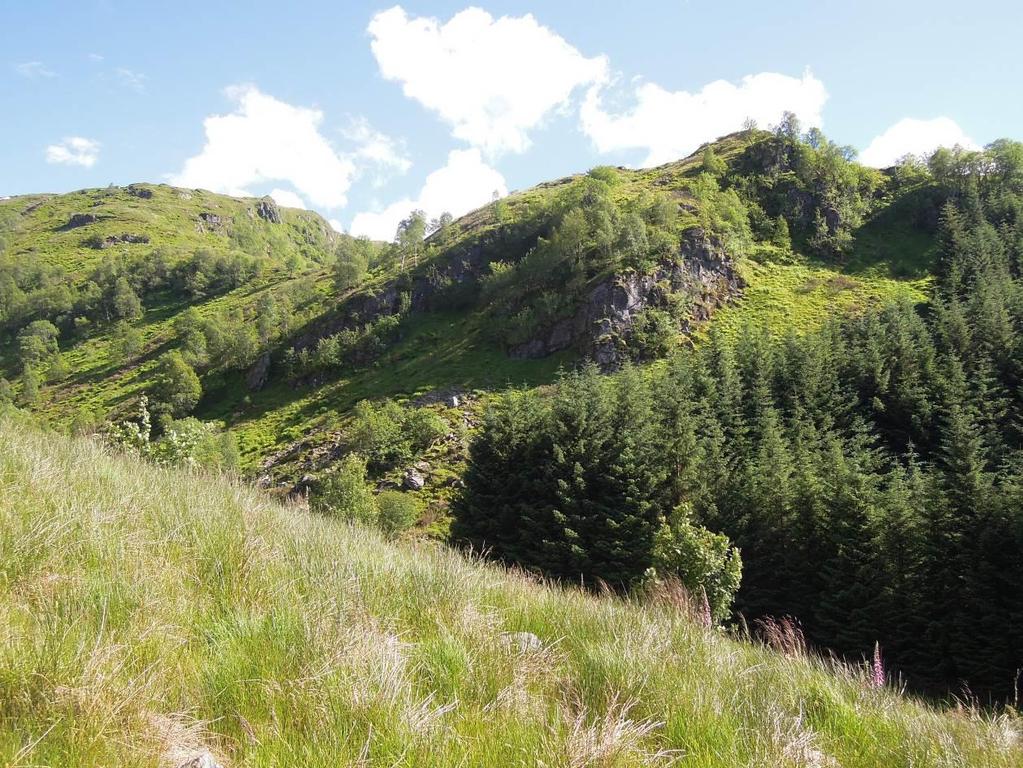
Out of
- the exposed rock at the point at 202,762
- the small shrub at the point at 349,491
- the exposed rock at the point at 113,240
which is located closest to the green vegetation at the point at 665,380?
the small shrub at the point at 349,491

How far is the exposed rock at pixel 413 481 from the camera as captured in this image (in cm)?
5359

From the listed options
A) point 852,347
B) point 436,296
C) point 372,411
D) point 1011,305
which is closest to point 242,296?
point 436,296

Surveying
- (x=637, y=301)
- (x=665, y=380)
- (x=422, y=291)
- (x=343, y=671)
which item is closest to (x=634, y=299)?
(x=637, y=301)

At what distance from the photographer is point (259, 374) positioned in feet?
306

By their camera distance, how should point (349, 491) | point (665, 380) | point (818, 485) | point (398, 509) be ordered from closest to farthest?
point (818, 485)
point (398, 509)
point (349, 491)
point (665, 380)

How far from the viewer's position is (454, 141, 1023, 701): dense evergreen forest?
23109mm

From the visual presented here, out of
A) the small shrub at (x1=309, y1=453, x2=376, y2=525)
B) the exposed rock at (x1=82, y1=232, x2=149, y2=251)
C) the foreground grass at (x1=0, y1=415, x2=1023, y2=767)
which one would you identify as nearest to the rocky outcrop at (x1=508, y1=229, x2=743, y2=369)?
the small shrub at (x1=309, y1=453, x2=376, y2=525)

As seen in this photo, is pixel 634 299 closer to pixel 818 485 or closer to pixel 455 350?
pixel 455 350

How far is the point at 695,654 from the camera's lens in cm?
388

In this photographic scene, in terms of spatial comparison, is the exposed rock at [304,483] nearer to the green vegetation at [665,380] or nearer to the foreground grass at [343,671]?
the green vegetation at [665,380]

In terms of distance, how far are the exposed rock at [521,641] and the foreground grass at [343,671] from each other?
0.05 metres

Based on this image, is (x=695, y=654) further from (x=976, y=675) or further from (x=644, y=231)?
(x=644, y=231)

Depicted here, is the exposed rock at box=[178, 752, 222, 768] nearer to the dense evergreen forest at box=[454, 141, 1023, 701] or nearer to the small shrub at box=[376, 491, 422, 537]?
the dense evergreen forest at box=[454, 141, 1023, 701]

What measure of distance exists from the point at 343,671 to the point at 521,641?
4.39 ft
